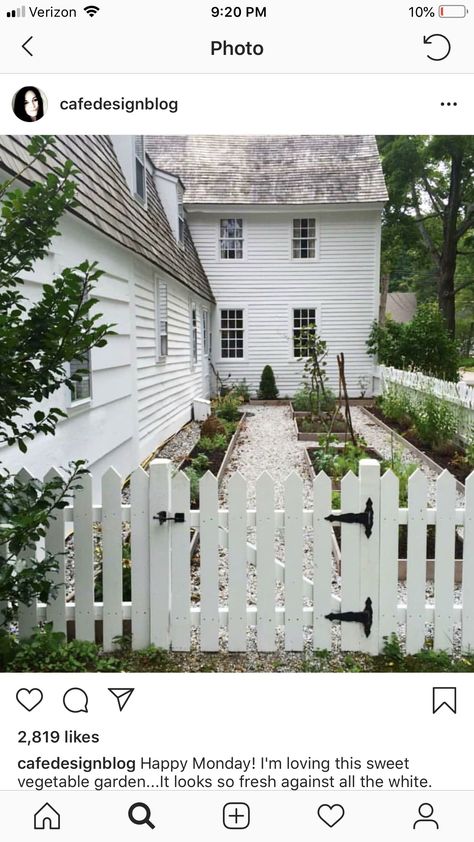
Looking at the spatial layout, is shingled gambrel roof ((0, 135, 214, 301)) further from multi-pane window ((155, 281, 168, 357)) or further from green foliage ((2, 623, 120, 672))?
green foliage ((2, 623, 120, 672))

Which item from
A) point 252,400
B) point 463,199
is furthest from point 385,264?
point 252,400

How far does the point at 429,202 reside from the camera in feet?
61.3

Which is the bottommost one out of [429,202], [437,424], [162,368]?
[437,424]

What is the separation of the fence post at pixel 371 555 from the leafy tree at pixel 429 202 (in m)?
13.5

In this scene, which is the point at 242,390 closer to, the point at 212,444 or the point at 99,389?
the point at 212,444

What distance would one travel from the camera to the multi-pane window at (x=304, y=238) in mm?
14852

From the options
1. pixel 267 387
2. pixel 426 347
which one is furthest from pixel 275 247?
pixel 426 347

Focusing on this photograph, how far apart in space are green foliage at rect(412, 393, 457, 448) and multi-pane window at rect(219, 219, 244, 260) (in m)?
8.92
